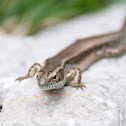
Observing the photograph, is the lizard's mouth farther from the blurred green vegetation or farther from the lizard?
the blurred green vegetation

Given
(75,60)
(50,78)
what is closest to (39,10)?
(75,60)

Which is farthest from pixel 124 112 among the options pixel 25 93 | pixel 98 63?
pixel 98 63

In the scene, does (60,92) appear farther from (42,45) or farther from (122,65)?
(42,45)

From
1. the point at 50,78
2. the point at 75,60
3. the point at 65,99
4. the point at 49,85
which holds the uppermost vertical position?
the point at 75,60

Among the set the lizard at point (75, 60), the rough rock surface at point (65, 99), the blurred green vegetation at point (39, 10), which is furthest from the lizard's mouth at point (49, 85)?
the blurred green vegetation at point (39, 10)

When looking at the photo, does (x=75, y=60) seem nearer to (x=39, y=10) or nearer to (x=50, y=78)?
(x=50, y=78)

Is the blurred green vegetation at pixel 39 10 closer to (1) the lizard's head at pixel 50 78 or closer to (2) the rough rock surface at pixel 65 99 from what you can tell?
(2) the rough rock surface at pixel 65 99
